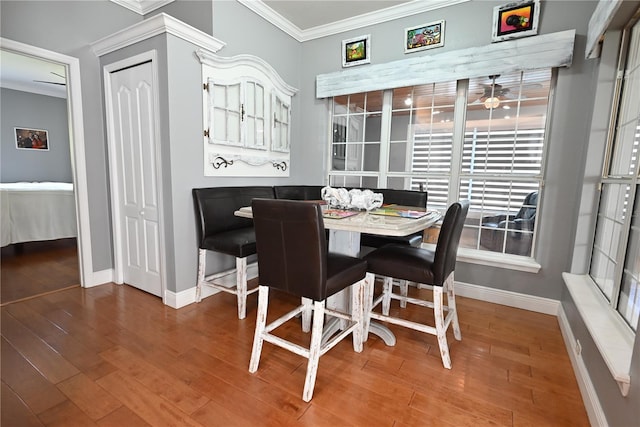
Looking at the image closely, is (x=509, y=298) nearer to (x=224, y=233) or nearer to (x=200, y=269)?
(x=224, y=233)

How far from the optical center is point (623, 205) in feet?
5.60

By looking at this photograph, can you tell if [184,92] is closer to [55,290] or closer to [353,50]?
[353,50]

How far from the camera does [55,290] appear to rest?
2.76 m

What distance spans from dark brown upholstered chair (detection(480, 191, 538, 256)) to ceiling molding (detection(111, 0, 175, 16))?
12.2 ft

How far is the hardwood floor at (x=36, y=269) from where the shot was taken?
2.73m

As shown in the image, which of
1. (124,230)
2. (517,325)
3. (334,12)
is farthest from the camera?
(334,12)

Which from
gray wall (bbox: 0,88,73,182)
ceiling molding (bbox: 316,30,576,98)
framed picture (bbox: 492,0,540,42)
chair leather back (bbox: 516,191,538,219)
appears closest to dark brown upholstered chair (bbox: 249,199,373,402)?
chair leather back (bbox: 516,191,538,219)

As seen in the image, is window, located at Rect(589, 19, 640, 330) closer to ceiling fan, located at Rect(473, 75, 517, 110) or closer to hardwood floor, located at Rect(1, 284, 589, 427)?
hardwood floor, located at Rect(1, 284, 589, 427)

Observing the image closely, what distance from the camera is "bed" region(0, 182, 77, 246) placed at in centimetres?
362

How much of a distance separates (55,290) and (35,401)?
168cm

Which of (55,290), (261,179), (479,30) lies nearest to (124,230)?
(55,290)

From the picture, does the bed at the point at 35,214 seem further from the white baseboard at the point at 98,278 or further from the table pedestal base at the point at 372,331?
the table pedestal base at the point at 372,331

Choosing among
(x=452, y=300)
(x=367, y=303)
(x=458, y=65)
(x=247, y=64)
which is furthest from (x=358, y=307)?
(x=247, y=64)

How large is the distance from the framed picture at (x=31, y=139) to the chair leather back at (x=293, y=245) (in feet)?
21.6
